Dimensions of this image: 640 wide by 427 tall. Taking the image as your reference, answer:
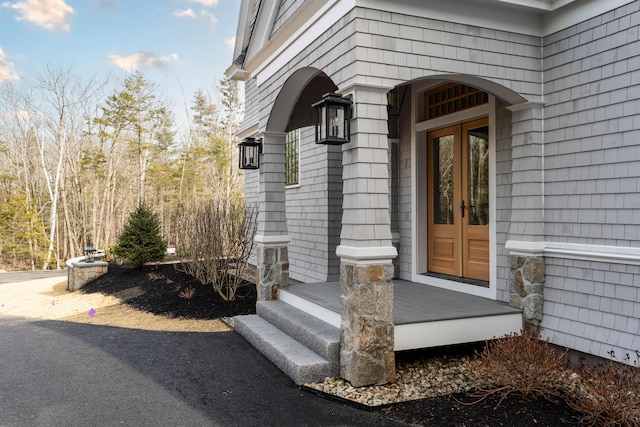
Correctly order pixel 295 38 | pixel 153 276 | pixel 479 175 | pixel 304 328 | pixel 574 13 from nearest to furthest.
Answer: pixel 574 13
pixel 304 328
pixel 295 38
pixel 479 175
pixel 153 276

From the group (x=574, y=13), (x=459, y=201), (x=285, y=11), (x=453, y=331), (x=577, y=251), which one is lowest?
(x=453, y=331)

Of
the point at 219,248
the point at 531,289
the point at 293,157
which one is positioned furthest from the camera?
the point at 293,157

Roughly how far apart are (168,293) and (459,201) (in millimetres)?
5086

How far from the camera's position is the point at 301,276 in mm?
8109

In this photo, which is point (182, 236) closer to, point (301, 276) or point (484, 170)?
point (301, 276)

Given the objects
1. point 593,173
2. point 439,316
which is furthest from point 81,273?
point 593,173

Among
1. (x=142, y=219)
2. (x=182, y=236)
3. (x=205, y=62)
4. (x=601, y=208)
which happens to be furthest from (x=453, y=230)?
(x=205, y=62)

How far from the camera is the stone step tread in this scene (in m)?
3.83

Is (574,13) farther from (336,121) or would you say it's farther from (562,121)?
(336,121)

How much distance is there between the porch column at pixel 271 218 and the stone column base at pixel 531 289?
2860 millimetres

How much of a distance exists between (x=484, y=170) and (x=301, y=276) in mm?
4009

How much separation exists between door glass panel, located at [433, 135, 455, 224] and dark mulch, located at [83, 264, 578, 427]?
9.27 feet

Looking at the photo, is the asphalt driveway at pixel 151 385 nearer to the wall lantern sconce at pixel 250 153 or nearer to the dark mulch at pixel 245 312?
the dark mulch at pixel 245 312

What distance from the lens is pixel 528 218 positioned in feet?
14.1
